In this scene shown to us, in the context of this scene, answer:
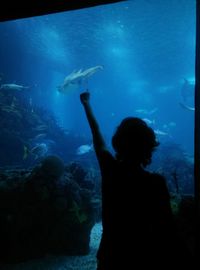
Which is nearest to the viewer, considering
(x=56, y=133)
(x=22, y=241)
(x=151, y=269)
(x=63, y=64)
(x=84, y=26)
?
(x=151, y=269)

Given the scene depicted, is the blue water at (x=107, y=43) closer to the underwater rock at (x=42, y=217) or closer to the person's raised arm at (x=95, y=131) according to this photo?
the underwater rock at (x=42, y=217)

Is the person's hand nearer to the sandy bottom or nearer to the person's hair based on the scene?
the person's hair

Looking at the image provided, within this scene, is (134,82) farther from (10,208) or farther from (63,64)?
(10,208)

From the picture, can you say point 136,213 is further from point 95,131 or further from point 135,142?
point 95,131

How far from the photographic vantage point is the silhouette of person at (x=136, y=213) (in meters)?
1.70

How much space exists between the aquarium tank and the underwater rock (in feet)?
0.07

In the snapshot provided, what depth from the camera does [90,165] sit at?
18.3 m

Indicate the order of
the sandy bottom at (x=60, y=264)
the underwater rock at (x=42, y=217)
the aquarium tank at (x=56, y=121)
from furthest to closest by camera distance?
the aquarium tank at (x=56, y=121) → the underwater rock at (x=42, y=217) → the sandy bottom at (x=60, y=264)

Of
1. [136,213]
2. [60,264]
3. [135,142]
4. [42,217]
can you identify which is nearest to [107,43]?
[42,217]

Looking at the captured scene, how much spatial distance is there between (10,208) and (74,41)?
2039 cm

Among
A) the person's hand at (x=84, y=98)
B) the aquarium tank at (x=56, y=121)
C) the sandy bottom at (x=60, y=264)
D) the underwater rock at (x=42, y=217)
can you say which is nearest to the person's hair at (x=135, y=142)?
the person's hand at (x=84, y=98)

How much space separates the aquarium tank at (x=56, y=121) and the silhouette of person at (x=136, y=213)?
1.90m

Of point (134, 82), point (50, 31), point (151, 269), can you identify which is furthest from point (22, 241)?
point (134, 82)

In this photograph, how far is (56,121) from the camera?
82.8 feet
